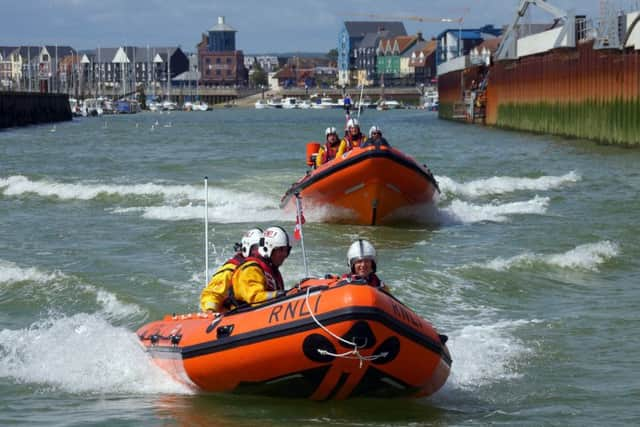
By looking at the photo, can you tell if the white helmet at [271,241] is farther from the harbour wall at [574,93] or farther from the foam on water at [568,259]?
the harbour wall at [574,93]

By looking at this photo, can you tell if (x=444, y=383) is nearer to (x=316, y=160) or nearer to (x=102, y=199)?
(x=316, y=160)

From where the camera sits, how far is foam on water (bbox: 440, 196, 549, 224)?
23.0m

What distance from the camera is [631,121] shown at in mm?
39156

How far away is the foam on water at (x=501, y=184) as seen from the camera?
29406 millimetres

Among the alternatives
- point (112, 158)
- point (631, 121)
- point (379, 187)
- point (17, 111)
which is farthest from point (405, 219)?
point (17, 111)

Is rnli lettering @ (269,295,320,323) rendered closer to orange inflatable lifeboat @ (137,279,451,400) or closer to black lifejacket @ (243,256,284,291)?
orange inflatable lifeboat @ (137,279,451,400)

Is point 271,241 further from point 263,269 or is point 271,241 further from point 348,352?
point 348,352

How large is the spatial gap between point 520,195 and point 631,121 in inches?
480

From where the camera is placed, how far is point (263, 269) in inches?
391

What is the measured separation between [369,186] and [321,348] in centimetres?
1172

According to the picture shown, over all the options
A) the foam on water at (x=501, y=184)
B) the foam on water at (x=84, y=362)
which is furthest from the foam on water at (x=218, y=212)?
the foam on water at (x=84, y=362)

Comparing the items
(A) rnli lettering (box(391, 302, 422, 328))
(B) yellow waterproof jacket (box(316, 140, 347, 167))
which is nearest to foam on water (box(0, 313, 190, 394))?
(A) rnli lettering (box(391, 302, 422, 328))

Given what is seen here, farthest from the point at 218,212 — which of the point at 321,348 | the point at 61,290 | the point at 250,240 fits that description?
the point at 321,348

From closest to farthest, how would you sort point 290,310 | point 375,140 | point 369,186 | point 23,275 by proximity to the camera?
point 290,310 → point 23,275 → point 375,140 → point 369,186
